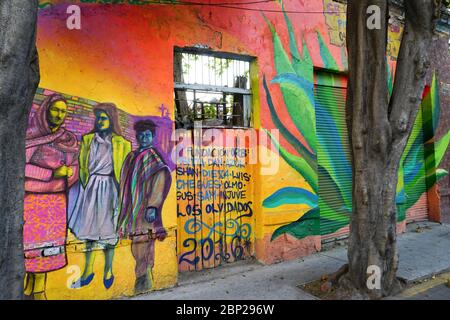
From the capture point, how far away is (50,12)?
13.1 ft

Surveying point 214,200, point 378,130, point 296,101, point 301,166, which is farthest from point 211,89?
point 378,130

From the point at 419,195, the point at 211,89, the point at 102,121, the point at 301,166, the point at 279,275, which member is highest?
the point at 211,89

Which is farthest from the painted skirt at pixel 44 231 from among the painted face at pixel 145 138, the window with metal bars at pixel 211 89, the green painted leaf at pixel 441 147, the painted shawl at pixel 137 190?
the green painted leaf at pixel 441 147

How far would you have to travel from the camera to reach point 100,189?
4.27 meters

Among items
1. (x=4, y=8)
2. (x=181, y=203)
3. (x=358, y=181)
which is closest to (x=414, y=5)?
(x=358, y=181)

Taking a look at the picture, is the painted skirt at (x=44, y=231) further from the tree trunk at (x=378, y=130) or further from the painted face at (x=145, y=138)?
the tree trunk at (x=378, y=130)

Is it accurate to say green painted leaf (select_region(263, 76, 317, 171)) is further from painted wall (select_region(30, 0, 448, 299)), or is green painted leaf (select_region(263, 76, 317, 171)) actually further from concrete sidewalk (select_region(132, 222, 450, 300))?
concrete sidewalk (select_region(132, 222, 450, 300))

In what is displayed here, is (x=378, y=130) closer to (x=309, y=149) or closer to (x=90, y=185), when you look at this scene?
(x=309, y=149)

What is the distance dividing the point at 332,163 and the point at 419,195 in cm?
336

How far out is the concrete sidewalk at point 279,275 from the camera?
4406 mm

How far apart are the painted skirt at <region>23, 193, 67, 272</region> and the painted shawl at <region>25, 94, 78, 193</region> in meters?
0.13

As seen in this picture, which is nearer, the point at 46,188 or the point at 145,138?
the point at 46,188

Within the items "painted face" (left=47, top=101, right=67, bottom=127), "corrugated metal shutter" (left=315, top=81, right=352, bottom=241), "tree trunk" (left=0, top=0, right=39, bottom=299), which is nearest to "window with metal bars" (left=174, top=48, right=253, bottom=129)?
"painted face" (left=47, top=101, right=67, bottom=127)

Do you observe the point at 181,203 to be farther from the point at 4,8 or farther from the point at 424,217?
the point at 424,217
